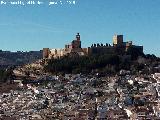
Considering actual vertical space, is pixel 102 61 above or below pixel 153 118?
above

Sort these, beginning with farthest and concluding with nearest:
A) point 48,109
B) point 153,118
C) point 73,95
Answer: point 73,95 → point 48,109 → point 153,118

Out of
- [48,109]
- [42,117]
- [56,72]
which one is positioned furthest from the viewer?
[56,72]

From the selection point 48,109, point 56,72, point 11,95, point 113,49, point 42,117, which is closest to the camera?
point 42,117

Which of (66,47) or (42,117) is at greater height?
(66,47)

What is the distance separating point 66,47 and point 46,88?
22165 millimetres

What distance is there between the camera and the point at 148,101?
56500 millimetres

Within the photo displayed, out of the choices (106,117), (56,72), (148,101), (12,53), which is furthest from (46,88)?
(12,53)

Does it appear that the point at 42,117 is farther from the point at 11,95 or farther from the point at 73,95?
the point at 11,95

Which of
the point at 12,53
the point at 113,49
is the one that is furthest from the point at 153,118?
the point at 12,53

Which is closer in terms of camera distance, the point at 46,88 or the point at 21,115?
the point at 21,115

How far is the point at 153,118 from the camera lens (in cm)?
4681

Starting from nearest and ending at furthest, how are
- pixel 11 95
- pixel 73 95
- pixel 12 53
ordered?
pixel 73 95 → pixel 11 95 → pixel 12 53

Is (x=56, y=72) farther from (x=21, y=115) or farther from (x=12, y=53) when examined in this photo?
(x=12, y=53)

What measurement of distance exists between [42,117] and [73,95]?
1329cm
